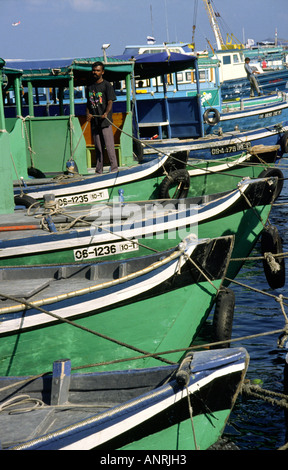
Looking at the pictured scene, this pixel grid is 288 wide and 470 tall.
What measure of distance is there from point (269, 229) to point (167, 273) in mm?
3972

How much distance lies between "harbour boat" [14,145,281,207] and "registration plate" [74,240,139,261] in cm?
170

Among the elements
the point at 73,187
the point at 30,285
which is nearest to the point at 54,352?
the point at 30,285

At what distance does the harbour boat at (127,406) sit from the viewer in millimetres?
4930

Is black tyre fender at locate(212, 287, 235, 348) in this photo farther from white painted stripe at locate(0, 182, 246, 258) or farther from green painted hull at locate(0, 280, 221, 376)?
white painted stripe at locate(0, 182, 246, 258)

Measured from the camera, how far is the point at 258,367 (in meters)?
8.88

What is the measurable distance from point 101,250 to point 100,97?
4677 mm

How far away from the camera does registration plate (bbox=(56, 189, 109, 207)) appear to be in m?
13.0

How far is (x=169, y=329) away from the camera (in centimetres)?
759

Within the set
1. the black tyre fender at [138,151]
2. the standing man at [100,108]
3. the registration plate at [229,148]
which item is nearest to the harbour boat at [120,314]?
the standing man at [100,108]

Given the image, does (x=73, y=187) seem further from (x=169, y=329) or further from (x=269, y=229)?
(x=169, y=329)

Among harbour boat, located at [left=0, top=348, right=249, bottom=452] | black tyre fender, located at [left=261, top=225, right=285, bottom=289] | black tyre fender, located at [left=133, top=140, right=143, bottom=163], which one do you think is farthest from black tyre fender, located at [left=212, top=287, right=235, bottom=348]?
black tyre fender, located at [left=133, top=140, right=143, bottom=163]

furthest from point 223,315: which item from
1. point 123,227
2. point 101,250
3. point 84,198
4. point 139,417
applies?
point 84,198

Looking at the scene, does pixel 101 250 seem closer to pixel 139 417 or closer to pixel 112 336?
pixel 112 336

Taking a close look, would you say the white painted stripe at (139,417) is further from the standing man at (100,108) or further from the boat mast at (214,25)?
the boat mast at (214,25)
